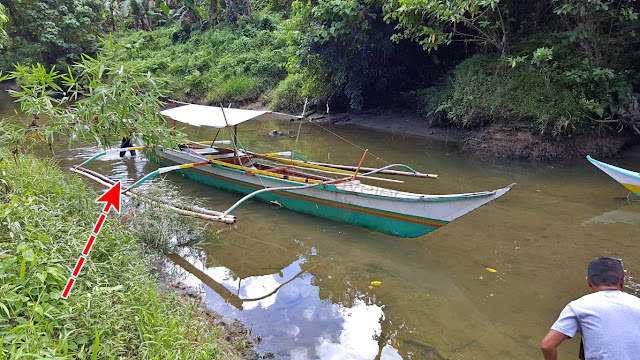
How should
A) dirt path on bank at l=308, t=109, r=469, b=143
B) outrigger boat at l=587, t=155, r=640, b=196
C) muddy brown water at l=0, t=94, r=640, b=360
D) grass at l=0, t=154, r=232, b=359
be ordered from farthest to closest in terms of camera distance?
dirt path on bank at l=308, t=109, r=469, b=143, outrigger boat at l=587, t=155, r=640, b=196, muddy brown water at l=0, t=94, r=640, b=360, grass at l=0, t=154, r=232, b=359

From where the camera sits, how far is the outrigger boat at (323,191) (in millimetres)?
5570

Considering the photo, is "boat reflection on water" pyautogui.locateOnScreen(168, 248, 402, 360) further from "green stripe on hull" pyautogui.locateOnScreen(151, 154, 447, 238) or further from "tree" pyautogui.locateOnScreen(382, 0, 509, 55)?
"tree" pyautogui.locateOnScreen(382, 0, 509, 55)

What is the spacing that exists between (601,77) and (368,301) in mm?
7999

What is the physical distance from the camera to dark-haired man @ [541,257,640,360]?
2084mm

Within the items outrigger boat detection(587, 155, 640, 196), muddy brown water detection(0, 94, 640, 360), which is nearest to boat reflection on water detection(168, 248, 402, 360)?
muddy brown water detection(0, 94, 640, 360)

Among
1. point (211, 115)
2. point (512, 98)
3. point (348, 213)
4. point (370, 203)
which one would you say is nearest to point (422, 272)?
point (370, 203)

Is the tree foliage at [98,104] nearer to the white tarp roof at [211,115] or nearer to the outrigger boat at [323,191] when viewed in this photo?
the outrigger boat at [323,191]

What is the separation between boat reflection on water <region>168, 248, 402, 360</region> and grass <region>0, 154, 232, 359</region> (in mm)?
692

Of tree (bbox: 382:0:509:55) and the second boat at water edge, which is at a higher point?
tree (bbox: 382:0:509:55)

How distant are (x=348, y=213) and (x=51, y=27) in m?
23.7

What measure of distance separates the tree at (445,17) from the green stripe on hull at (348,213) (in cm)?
550

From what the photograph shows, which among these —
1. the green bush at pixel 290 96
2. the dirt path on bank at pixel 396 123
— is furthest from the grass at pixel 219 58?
the dirt path on bank at pixel 396 123

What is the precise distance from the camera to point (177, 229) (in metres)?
5.86

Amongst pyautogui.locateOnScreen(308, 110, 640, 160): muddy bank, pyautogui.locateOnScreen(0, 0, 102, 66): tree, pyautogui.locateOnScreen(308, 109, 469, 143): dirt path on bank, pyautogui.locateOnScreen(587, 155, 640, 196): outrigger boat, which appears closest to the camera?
pyautogui.locateOnScreen(587, 155, 640, 196): outrigger boat
